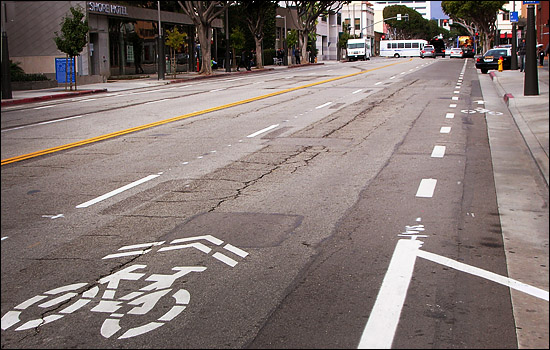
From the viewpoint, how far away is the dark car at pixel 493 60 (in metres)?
41.8

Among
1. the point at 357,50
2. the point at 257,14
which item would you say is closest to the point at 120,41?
the point at 257,14

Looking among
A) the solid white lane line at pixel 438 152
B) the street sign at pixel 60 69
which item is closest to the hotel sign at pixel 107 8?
the street sign at pixel 60 69

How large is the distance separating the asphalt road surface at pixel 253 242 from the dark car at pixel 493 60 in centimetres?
2890

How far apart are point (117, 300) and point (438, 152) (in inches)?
323

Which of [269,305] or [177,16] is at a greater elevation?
[177,16]

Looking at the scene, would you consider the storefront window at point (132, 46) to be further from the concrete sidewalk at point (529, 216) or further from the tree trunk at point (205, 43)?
the concrete sidewalk at point (529, 216)

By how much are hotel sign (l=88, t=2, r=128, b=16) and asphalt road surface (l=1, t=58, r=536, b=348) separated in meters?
28.7

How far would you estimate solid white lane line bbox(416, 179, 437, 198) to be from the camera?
→ 29.2 feet

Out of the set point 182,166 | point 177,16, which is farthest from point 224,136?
point 177,16

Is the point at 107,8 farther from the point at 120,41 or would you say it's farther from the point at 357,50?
the point at 357,50

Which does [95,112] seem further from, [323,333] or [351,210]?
[323,333]

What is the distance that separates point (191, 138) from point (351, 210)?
707 cm

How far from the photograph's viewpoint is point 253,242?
680 cm

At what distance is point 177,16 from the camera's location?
56250 mm
